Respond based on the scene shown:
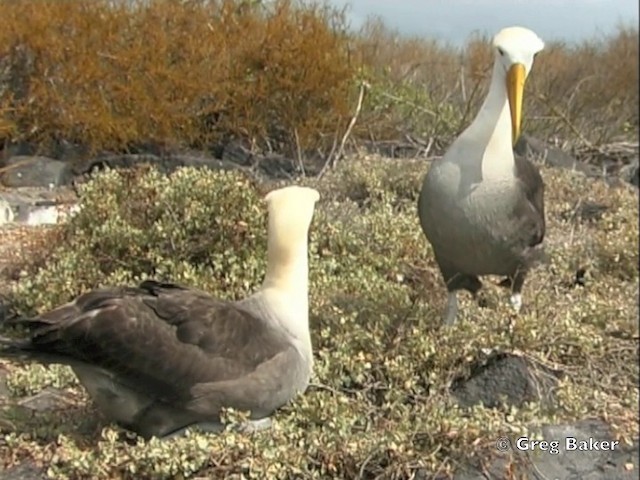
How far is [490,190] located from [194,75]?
16.8 ft

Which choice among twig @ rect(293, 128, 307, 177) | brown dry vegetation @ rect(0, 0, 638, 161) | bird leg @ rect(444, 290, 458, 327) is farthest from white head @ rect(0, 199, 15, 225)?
twig @ rect(293, 128, 307, 177)

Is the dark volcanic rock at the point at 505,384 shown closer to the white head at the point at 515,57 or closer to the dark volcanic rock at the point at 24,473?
the white head at the point at 515,57

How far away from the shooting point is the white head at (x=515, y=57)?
3.46m

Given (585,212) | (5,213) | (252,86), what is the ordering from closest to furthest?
(5,213) → (585,212) → (252,86)

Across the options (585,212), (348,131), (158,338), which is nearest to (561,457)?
(158,338)

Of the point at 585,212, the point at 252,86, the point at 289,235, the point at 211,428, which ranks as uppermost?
the point at 289,235

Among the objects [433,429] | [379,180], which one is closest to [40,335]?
[433,429]

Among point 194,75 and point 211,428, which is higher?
point 211,428

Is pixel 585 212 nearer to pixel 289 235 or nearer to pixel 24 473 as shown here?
pixel 289 235

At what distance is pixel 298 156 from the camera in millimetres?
8266

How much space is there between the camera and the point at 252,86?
8508 mm

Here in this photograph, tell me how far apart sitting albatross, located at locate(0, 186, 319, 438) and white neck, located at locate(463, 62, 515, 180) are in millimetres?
919

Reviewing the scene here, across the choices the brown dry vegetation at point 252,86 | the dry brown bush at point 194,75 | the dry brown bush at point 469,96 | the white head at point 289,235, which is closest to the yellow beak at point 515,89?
the white head at point 289,235

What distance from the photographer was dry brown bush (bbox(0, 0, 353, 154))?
A: 25.0ft
